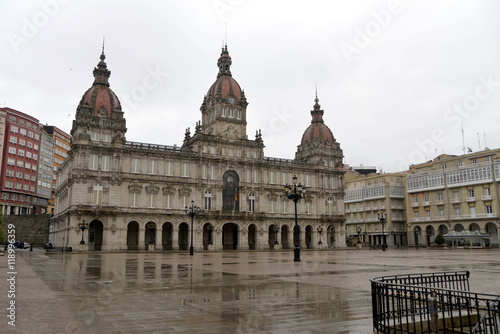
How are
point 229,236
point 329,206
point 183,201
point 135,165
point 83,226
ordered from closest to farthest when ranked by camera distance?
point 83,226
point 135,165
point 183,201
point 229,236
point 329,206

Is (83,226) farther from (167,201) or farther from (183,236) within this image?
(183,236)

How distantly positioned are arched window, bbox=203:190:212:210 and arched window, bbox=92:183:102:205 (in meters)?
15.4

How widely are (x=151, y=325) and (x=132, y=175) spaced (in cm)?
5378

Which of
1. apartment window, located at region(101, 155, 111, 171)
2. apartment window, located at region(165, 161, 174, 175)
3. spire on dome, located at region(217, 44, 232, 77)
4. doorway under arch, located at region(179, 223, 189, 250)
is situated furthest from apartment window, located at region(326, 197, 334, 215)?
apartment window, located at region(101, 155, 111, 171)

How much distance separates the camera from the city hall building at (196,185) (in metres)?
57.1

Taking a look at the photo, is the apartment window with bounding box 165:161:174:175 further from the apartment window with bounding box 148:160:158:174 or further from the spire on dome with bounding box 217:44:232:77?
the spire on dome with bounding box 217:44:232:77

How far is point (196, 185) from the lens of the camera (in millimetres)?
64125

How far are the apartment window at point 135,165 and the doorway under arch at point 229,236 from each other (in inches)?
664

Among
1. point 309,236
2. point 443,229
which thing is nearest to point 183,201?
point 309,236

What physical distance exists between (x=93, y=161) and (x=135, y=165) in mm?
5733

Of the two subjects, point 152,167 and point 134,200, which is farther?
point 152,167

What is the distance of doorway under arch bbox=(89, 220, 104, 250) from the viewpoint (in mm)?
57691

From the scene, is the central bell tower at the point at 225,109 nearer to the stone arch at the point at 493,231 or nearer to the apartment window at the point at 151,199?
the apartment window at the point at 151,199

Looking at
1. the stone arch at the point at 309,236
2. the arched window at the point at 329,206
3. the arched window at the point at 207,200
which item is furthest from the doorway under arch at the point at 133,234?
the arched window at the point at 329,206
